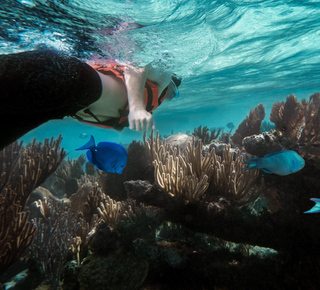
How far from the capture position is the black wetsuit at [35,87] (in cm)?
118

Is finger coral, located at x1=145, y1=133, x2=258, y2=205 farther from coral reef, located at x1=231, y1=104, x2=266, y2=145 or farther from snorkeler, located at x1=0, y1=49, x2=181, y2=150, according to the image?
coral reef, located at x1=231, y1=104, x2=266, y2=145

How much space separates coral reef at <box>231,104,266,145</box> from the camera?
8.02 metres

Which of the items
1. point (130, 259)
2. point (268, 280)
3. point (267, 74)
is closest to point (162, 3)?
point (130, 259)

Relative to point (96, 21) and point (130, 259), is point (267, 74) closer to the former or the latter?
point (96, 21)

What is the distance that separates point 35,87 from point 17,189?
15.1ft

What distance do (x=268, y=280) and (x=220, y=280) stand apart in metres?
0.68

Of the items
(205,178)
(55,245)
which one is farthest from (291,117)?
(55,245)

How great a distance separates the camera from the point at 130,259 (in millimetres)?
3094

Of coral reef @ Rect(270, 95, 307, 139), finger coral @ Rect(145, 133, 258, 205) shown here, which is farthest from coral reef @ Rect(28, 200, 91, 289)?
coral reef @ Rect(270, 95, 307, 139)

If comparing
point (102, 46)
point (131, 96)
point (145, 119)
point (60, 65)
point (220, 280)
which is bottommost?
point (220, 280)

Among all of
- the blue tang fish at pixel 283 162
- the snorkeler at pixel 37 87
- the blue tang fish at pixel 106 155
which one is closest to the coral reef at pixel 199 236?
the blue tang fish at pixel 283 162

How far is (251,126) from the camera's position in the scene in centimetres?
812

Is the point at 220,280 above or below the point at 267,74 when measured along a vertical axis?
below

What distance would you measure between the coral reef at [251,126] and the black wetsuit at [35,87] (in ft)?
25.2
